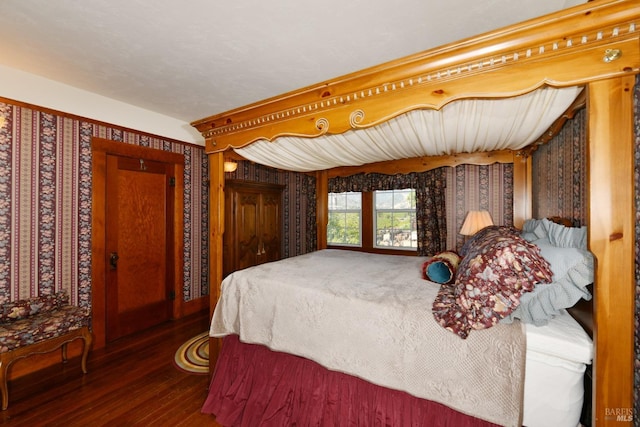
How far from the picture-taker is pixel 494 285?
130 centimetres

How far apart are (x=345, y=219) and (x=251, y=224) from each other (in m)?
1.62

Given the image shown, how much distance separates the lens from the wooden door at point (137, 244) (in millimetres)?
3025

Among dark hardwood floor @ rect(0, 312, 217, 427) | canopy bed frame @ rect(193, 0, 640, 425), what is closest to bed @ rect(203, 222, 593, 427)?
canopy bed frame @ rect(193, 0, 640, 425)

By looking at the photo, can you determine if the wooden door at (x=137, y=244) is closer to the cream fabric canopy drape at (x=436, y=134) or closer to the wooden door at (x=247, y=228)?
the wooden door at (x=247, y=228)

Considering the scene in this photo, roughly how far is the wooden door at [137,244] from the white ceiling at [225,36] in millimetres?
1042

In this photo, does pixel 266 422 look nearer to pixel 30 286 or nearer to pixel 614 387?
pixel 614 387

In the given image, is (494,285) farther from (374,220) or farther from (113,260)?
(113,260)

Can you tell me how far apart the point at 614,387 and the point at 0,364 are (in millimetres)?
3453

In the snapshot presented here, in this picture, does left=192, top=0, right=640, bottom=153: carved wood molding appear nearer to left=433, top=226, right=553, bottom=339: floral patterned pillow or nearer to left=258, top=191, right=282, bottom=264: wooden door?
left=433, top=226, right=553, bottom=339: floral patterned pillow

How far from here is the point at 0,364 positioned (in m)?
1.92

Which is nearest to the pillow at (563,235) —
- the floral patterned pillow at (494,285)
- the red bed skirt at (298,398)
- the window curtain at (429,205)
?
the floral patterned pillow at (494,285)

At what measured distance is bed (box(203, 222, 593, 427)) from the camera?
1190 mm

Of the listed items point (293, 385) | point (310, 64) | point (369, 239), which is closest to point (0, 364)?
point (293, 385)

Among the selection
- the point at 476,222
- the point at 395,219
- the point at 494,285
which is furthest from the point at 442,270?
the point at 395,219
